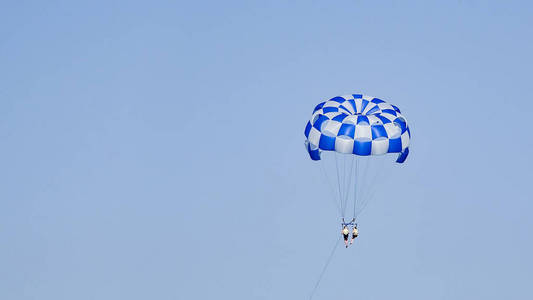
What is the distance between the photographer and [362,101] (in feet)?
286

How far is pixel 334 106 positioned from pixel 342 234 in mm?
7613

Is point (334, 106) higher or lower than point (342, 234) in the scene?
higher

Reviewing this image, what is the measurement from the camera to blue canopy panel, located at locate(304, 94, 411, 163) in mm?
84688

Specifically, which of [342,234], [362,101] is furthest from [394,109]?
[342,234]

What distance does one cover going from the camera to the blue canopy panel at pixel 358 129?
84688mm

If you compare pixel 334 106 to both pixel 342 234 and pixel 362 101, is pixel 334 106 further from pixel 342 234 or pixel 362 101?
pixel 342 234

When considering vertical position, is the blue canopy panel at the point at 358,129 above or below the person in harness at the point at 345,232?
above

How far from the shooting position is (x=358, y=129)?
278ft

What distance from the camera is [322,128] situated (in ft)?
280

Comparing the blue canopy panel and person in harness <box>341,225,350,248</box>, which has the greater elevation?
the blue canopy panel

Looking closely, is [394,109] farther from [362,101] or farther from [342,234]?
[342,234]

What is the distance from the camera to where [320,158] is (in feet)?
286

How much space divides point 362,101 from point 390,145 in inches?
148

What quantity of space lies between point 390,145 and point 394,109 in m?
2.84
